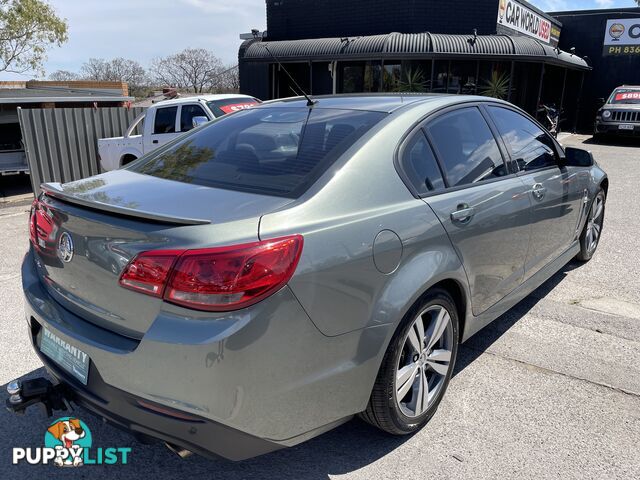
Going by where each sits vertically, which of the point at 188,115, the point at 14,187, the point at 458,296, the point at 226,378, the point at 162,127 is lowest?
the point at 14,187

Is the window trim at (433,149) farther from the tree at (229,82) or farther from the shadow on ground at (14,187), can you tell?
the tree at (229,82)

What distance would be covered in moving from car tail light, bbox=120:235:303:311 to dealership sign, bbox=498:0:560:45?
57.1 feet

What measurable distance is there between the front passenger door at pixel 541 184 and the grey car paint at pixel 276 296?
1.01 metres

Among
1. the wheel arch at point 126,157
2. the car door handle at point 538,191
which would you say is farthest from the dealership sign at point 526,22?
the car door handle at point 538,191

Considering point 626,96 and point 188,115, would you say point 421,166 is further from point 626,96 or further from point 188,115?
point 626,96

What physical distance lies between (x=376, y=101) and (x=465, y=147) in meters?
0.59

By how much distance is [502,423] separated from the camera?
108 inches

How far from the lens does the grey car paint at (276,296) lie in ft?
6.04

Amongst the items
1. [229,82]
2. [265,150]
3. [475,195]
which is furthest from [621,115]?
[229,82]

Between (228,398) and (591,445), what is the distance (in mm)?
1879

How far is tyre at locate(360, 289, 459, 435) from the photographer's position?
2.38m

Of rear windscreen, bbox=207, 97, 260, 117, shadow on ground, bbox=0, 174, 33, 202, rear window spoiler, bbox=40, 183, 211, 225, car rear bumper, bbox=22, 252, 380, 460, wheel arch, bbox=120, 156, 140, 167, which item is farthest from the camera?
shadow on ground, bbox=0, 174, 33, 202

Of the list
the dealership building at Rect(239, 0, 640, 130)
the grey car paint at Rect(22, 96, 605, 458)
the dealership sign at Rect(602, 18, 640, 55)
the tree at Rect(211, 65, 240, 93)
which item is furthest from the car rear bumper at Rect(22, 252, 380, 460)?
the tree at Rect(211, 65, 240, 93)

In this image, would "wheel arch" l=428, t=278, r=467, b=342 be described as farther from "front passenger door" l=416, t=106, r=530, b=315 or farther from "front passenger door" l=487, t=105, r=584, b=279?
"front passenger door" l=487, t=105, r=584, b=279
